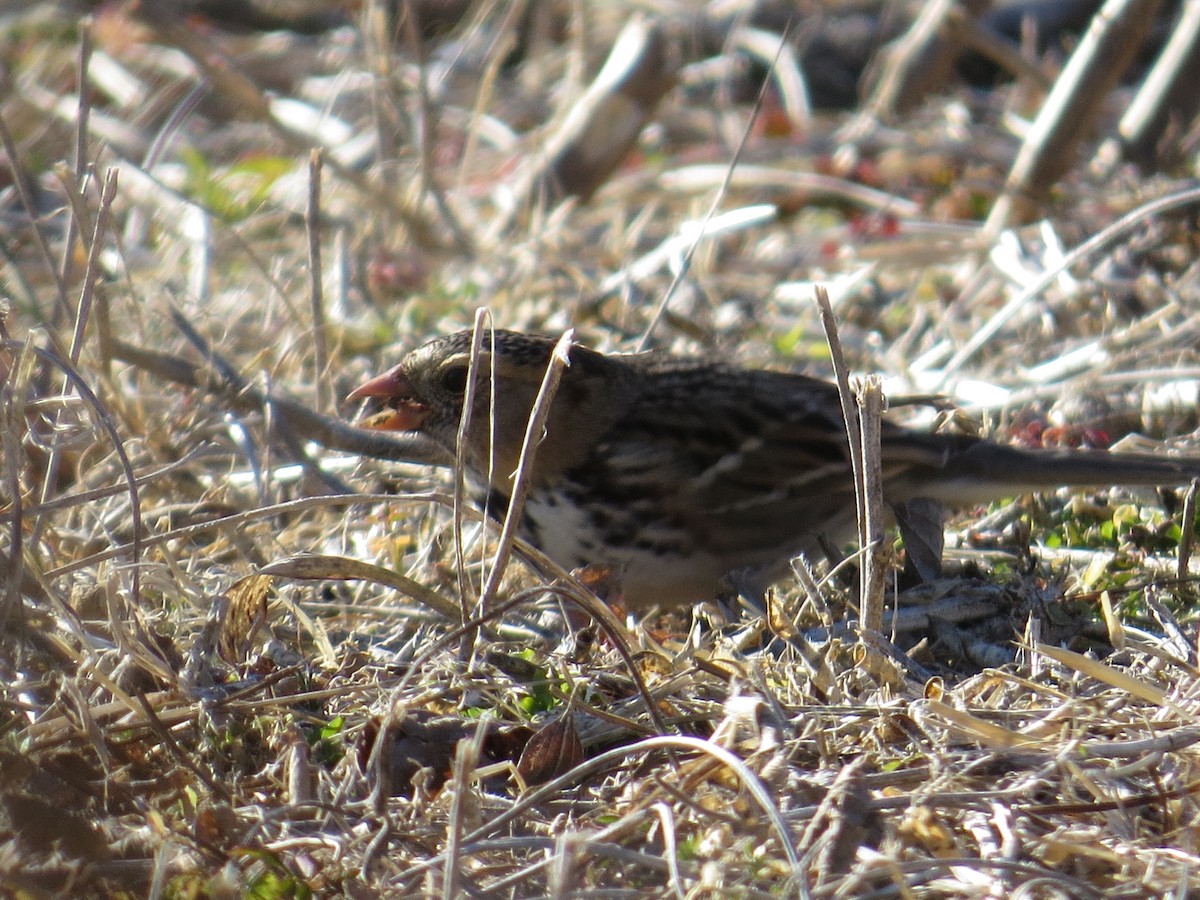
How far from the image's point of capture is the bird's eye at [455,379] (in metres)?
4.08

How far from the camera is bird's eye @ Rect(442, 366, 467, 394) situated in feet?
13.4

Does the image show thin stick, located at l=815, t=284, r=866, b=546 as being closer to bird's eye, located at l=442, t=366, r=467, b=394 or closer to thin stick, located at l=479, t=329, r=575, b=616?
thin stick, located at l=479, t=329, r=575, b=616

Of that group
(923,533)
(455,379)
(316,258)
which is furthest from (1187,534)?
(316,258)

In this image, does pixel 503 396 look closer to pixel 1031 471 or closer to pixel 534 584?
pixel 534 584

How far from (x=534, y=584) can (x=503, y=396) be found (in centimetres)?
50

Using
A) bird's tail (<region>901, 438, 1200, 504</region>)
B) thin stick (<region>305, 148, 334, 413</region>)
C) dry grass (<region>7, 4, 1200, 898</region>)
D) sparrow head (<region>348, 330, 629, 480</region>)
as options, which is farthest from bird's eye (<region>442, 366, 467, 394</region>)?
bird's tail (<region>901, 438, 1200, 504</region>)

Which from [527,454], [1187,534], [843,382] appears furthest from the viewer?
[1187,534]

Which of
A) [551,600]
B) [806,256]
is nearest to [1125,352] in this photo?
[806,256]

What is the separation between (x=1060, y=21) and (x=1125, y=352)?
387 cm

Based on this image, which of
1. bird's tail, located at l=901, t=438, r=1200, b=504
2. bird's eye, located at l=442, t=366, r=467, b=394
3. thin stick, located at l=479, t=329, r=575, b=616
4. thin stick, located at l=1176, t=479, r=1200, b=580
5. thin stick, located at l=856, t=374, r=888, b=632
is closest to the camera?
thin stick, located at l=479, t=329, r=575, b=616

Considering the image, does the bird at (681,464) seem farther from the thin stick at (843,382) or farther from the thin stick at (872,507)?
the thin stick at (872,507)

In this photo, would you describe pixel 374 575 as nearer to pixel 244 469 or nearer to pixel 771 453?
pixel 771 453

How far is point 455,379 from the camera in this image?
4.11m

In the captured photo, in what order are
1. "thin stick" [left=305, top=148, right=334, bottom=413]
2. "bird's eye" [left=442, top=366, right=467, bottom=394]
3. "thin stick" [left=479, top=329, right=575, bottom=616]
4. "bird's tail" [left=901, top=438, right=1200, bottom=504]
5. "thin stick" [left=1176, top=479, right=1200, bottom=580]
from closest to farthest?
"thin stick" [left=479, top=329, right=575, bottom=616], "thin stick" [left=1176, top=479, right=1200, bottom=580], "bird's tail" [left=901, top=438, right=1200, bottom=504], "bird's eye" [left=442, top=366, right=467, bottom=394], "thin stick" [left=305, top=148, right=334, bottom=413]
